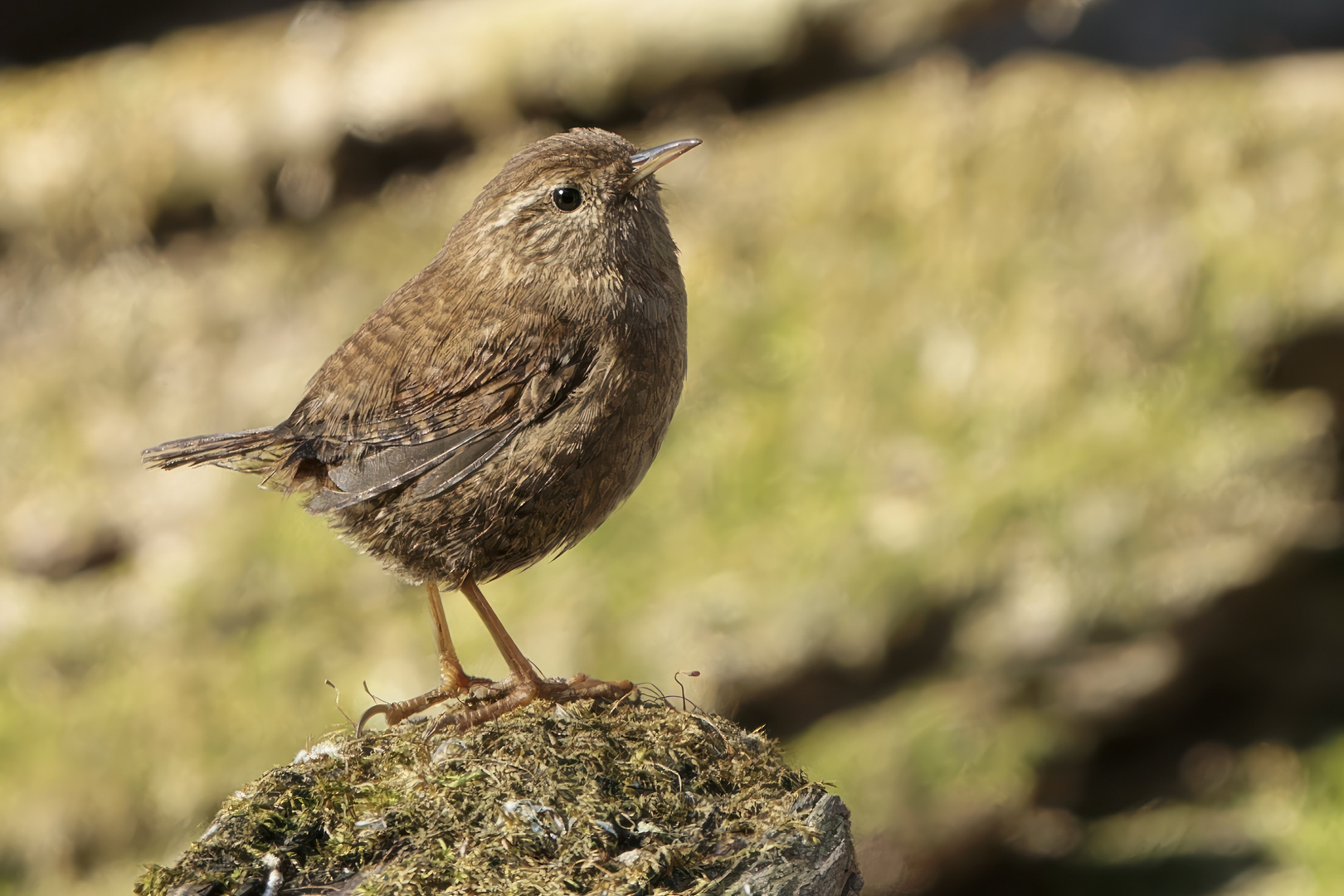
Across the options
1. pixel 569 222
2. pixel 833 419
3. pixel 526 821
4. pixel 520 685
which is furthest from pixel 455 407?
pixel 833 419

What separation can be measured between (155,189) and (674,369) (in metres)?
9.12

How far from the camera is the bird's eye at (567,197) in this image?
339 centimetres

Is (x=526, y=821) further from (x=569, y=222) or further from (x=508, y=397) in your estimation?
(x=569, y=222)

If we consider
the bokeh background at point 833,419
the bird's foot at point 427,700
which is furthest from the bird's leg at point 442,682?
the bokeh background at point 833,419

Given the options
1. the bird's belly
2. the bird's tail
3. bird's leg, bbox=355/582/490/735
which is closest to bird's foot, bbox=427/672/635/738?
bird's leg, bbox=355/582/490/735

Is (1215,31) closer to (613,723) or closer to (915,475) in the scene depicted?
(915,475)

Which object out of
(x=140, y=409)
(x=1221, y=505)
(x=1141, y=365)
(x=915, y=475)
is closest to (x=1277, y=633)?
(x=1221, y=505)

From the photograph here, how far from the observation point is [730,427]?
8.95m

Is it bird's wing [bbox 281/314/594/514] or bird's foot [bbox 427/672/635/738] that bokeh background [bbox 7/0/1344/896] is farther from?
bird's foot [bbox 427/672/635/738]

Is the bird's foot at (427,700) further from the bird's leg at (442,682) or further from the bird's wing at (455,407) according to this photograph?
the bird's wing at (455,407)

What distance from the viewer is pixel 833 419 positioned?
8.82 meters

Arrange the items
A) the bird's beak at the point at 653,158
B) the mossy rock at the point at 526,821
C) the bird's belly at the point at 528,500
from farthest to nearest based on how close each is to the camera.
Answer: the bird's beak at the point at 653,158, the bird's belly at the point at 528,500, the mossy rock at the point at 526,821

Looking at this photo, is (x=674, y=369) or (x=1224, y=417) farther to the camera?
(x=1224, y=417)

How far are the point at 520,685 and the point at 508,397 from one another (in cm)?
92
